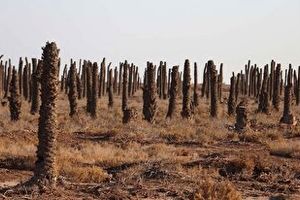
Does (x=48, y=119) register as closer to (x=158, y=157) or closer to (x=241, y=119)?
(x=158, y=157)

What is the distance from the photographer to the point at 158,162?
62.3 ft

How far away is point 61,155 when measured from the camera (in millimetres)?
20938

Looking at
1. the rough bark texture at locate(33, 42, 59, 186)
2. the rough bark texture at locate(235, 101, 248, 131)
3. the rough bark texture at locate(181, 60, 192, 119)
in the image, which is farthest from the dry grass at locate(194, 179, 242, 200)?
the rough bark texture at locate(181, 60, 192, 119)

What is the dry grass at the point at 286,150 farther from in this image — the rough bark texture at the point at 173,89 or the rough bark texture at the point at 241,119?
the rough bark texture at the point at 173,89

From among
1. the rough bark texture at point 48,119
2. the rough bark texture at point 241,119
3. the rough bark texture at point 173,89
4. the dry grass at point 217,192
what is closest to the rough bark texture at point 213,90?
the rough bark texture at point 173,89

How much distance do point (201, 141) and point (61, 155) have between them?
336 inches

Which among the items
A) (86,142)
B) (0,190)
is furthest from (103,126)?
(0,190)

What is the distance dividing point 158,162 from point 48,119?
5058 mm

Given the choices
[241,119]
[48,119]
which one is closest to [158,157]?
[48,119]

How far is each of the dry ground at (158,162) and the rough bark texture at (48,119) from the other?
0.55 metres

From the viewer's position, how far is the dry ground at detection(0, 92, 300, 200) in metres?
15.0

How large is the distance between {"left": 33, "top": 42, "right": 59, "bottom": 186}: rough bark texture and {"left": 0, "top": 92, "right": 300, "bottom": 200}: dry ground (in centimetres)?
55

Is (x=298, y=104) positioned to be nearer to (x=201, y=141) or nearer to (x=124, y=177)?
(x=201, y=141)

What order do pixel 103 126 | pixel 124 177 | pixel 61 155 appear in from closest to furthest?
pixel 124 177 < pixel 61 155 < pixel 103 126
